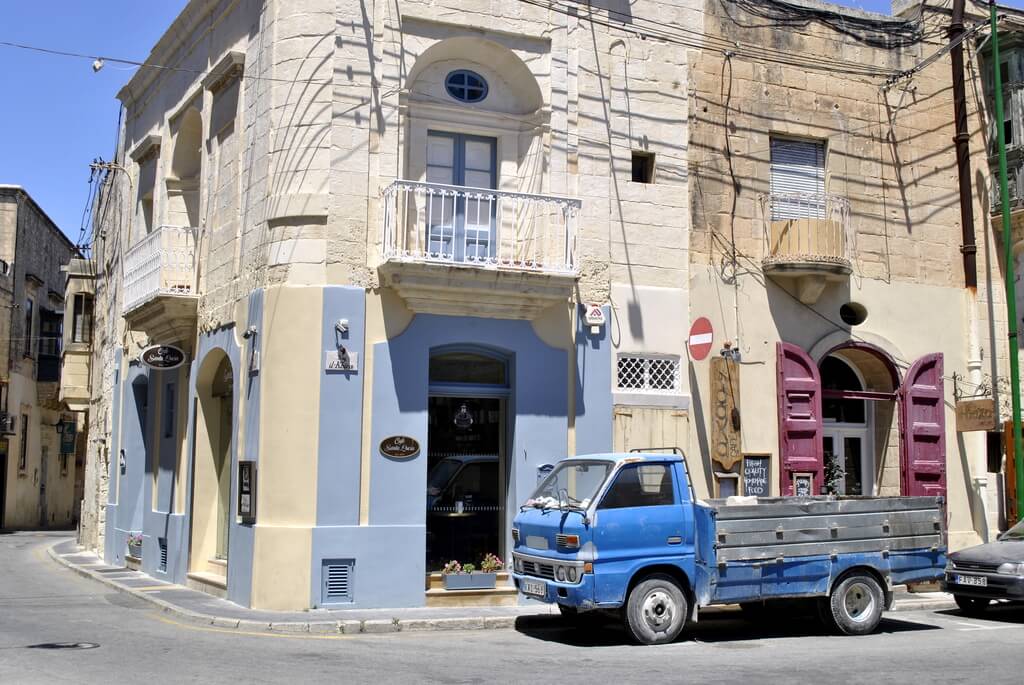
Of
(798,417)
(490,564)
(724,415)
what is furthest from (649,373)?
(490,564)

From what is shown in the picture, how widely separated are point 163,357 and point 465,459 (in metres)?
5.74

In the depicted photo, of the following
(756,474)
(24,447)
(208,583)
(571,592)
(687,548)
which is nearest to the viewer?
(571,592)

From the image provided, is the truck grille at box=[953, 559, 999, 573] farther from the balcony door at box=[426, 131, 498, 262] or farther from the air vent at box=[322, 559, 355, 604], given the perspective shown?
the air vent at box=[322, 559, 355, 604]

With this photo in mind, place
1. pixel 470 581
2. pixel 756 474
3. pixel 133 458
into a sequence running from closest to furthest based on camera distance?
pixel 470 581 → pixel 756 474 → pixel 133 458

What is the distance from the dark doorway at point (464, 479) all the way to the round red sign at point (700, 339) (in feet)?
9.30

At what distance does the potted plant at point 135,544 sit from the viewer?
66.0 feet

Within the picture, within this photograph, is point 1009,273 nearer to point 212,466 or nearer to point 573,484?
point 573,484

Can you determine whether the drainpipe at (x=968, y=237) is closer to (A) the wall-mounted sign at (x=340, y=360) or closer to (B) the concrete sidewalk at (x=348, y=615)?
(B) the concrete sidewalk at (x=348, y=615)

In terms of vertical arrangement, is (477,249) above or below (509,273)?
above

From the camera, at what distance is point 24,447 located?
41062 millimetres

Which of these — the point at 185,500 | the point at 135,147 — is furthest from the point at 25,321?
the point at 185,500

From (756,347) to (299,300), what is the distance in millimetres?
7091

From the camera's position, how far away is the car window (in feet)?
38.9

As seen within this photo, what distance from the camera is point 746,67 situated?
17.9 m
